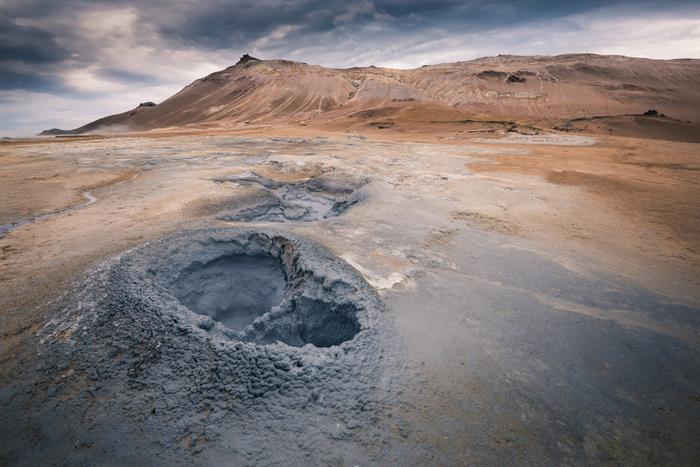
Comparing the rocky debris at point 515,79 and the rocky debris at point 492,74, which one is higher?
the rocky debris at point 492,74

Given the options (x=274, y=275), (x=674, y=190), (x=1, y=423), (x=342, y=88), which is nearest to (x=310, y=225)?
(x=274, y=275)

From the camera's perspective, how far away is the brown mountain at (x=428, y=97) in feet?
98.6

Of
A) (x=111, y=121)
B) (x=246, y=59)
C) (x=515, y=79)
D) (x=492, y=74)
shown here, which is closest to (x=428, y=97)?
(x=492, y=74)

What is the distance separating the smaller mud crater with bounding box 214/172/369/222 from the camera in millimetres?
6834

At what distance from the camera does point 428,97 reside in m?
36.9

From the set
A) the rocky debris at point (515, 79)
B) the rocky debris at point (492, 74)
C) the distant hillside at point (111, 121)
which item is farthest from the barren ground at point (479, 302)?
the distant hillside at point (111, 121)

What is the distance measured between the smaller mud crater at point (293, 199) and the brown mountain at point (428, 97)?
19.3 meters

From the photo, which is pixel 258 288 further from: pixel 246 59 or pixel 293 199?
pixel 246 59

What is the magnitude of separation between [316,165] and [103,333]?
871 cm

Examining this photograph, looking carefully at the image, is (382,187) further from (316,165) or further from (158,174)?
(158,174)

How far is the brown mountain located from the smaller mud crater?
63.2 ft

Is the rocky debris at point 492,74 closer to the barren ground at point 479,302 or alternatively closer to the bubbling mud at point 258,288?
the barren ground at point 479,302

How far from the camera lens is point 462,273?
4.36 m

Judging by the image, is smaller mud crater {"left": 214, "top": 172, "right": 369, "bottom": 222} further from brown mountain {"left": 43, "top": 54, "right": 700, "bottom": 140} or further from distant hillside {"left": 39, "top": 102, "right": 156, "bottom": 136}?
distant hillside {"left": 39, "top": 102, "right": 156, "bottom": 136}
